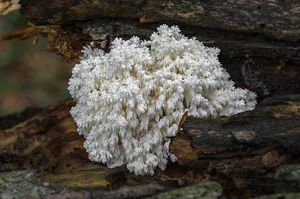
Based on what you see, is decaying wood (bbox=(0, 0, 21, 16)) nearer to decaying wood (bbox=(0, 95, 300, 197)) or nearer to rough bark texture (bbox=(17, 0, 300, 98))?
rough bark texture (bbox=(17, 0, 300, 98))

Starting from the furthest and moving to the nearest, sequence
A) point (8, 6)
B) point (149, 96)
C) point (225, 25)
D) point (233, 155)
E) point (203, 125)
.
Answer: point (8, 6), point (225, 25), point (149, 96), point (203, 125), point (233, 155)

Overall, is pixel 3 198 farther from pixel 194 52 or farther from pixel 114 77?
pixel 194 52

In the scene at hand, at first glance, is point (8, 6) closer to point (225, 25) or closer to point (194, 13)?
point (194, 13)

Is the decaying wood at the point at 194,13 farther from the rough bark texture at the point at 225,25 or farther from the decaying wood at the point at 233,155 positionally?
the decaying wood at the point at 233,155

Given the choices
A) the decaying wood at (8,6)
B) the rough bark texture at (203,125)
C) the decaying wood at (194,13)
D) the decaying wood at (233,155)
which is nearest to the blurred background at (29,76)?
the decaying wood at (8,6)

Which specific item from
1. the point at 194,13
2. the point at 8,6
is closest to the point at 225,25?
the point at 194,13

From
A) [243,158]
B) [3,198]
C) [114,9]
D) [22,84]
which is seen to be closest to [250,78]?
[243,158]
